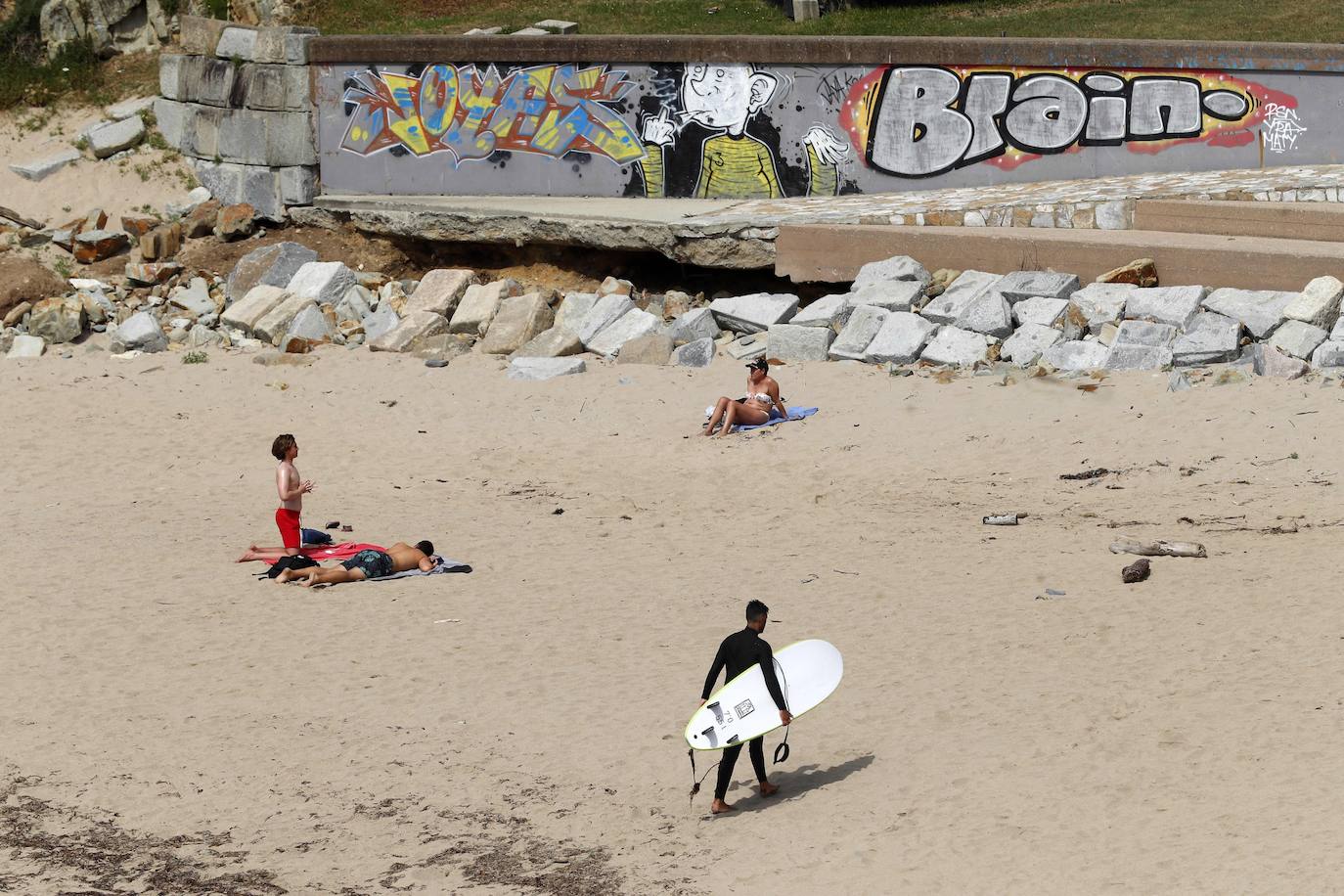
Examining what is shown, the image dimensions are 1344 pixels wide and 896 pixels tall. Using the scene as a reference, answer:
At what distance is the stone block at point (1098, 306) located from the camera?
15141 millimetres

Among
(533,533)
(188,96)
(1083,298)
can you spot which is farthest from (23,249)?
(1083,298)

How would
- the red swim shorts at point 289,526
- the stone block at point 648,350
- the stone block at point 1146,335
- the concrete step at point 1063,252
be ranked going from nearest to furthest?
the red swim shorts at point 289,526 < the stone block at point 1146,335 < the concrete step at point 1063,252 < the stone block at point 648,350

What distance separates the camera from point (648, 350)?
16.6 metres

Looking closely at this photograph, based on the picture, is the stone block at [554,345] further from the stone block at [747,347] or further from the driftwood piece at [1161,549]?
the driftwood piece at [1161,549]

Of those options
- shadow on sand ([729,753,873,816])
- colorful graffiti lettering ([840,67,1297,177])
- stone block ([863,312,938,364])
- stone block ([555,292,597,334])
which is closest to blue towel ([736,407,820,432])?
stone block ([863,312,938,364])

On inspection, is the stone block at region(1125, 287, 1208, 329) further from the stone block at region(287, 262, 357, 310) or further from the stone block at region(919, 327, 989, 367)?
the stone block at region(287, 262, 357, 310)

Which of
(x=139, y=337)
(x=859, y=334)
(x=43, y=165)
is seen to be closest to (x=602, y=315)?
(x=859, y=334)

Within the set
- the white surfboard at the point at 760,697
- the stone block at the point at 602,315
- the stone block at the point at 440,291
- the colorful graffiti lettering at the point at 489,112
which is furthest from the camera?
the colorful graffiti lettering at the point at 489,112

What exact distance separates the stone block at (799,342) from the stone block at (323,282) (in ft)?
18.8

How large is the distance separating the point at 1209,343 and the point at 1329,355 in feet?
3.35

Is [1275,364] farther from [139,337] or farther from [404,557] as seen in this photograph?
[139,337]

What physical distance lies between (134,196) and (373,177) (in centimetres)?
353

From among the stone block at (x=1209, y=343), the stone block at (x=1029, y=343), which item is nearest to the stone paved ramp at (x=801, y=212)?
the stone block at (x=1029, y=343)

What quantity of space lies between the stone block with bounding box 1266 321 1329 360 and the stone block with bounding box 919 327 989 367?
8.62ft
